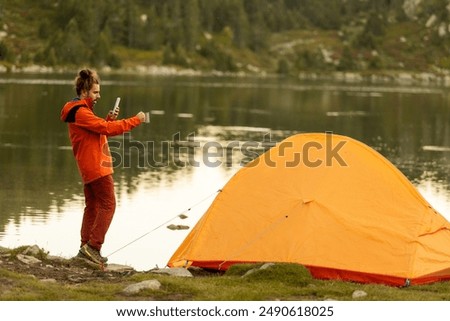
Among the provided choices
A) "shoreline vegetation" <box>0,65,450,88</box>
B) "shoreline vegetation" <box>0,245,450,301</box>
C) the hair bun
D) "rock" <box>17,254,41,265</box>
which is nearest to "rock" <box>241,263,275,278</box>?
"shoreline vegetation" <box>0,245,450,301</box>

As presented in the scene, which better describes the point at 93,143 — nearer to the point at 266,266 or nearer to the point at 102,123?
the point at 102,123

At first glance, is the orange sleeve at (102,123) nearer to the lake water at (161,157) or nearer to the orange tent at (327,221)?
the orange tent at (327,221)

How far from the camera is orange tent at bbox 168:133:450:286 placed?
1209cm

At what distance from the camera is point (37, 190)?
21.4 m

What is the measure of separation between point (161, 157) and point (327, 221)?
1724 cm

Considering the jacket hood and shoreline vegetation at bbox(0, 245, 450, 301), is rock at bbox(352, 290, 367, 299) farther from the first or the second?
the jacket hood

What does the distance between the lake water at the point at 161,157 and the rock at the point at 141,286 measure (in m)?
4.10

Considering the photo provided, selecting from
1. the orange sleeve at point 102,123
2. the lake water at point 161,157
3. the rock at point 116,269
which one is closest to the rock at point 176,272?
the rock at point 116,269

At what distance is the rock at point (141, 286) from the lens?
32.8ft

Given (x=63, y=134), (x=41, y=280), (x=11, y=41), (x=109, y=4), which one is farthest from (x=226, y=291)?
(x=109, y=4)

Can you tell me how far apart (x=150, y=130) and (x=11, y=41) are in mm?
125114

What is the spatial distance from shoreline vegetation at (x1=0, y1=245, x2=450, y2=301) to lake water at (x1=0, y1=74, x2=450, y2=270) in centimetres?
264

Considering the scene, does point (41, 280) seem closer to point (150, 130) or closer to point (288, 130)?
point (150, 130)

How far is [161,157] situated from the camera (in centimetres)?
2947
